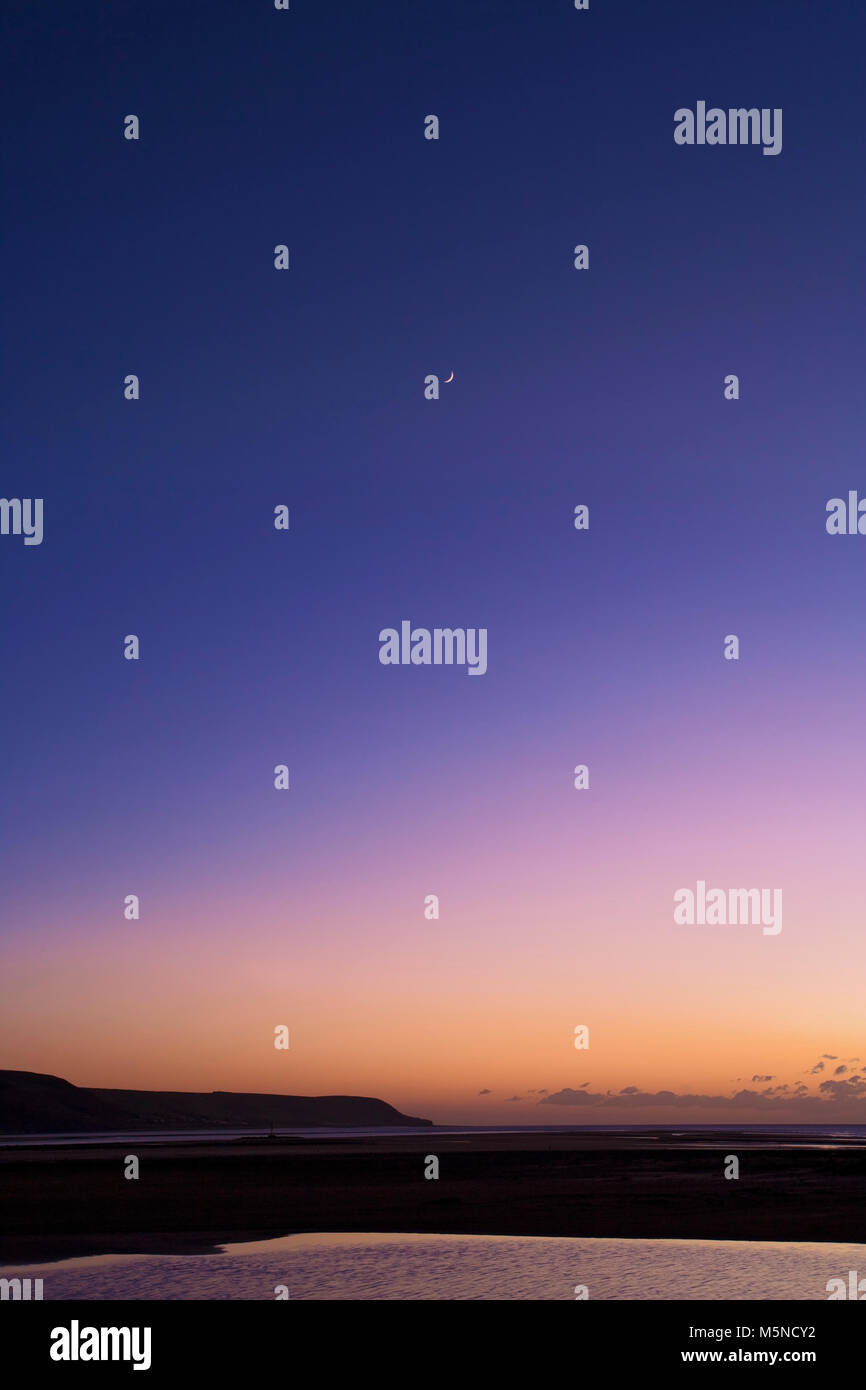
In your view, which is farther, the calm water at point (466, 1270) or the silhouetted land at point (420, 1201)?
the silhouetted land at point (420, 1201)

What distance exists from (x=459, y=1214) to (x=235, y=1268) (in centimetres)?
1363

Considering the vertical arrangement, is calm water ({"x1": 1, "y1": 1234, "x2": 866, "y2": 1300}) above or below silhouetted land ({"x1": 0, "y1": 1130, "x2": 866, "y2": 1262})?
above

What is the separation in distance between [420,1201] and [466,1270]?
17.4 meters

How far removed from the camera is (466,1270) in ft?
93.4

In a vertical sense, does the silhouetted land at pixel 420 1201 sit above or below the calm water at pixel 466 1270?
below

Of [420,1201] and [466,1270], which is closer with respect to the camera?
[466,1270]

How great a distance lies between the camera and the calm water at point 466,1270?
83.9 feet

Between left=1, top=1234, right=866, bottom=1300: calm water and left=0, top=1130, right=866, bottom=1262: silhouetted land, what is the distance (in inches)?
91.7

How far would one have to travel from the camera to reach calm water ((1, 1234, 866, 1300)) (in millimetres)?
25578

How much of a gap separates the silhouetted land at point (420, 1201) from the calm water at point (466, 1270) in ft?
7.64

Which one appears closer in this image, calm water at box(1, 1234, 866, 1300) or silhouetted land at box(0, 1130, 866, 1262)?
calm water at box(1, 1234, 866, 1300)
